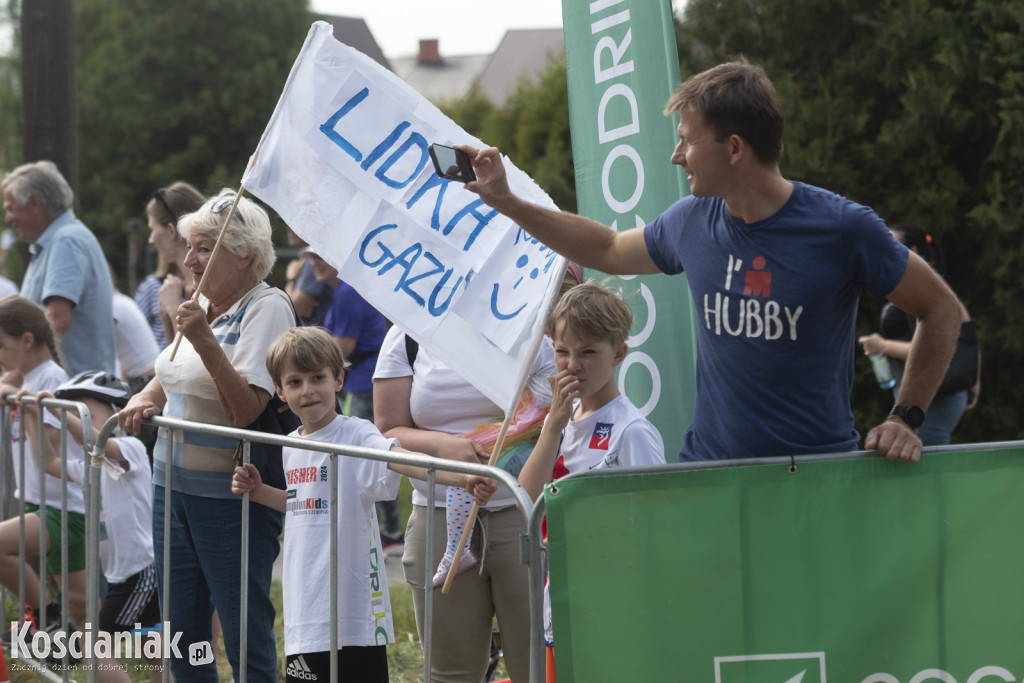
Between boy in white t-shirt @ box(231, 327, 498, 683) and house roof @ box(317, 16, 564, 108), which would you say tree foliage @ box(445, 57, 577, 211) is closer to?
boy in white t-shirt @ box(231, 327, 498, 683)

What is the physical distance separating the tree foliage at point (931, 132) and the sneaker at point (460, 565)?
517 cm

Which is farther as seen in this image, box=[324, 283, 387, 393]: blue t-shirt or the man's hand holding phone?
box=[324, 283, 387, 393]: blue t-shirt

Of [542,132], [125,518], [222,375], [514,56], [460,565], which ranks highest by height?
[514,56]

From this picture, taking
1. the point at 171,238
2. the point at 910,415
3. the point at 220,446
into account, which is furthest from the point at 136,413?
the point at 910,415

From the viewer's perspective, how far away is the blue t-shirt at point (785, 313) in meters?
2.79

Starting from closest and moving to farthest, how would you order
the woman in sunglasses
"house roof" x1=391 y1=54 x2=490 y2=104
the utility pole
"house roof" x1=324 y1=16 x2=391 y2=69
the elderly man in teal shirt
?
"house roof" x1=324 y1=16 x2=391 y2=69
the woman in sunglasses
the elderly man in teal shirt
the utility pole
"house roof" x1=391 y1=54 x2=490 y2=104

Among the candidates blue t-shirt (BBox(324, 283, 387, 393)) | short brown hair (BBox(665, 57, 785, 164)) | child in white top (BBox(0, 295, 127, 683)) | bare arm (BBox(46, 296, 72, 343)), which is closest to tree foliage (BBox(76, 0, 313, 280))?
blue t-shirt (BBox(324, 283, 387, 393))

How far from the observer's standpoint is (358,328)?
765 cm

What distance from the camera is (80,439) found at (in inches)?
197

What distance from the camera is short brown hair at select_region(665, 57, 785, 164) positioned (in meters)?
2.86

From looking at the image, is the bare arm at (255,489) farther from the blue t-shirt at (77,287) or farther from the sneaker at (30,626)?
the blue t-shirt at (77,287)

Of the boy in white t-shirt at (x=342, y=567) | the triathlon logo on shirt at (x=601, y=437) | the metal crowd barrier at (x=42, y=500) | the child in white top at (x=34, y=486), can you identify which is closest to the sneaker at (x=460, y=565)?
the boy in white t-shirt at (x=342, y=567)

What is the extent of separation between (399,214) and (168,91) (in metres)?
29.4

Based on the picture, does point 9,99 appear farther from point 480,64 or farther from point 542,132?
point 480,64
